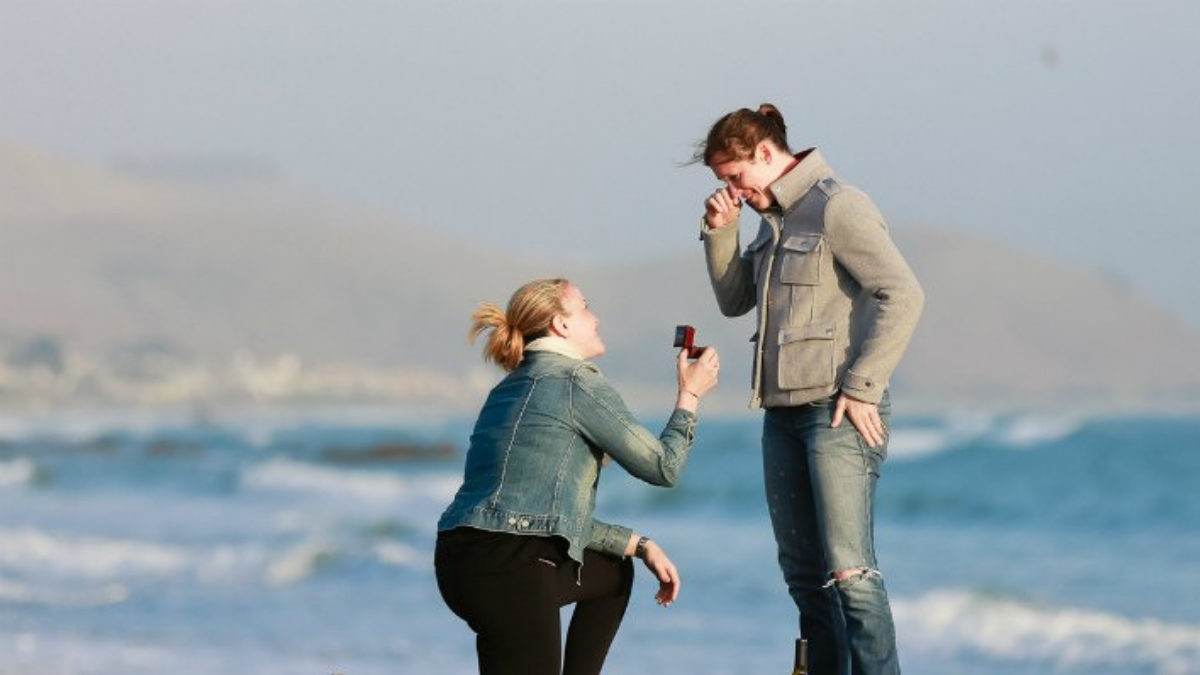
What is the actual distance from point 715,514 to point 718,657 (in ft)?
32.6

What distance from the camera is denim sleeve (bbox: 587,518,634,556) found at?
4414 mm

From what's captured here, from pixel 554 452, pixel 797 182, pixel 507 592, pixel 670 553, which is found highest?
pixel 670 553

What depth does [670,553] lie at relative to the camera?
15.9 m

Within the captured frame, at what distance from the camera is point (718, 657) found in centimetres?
996

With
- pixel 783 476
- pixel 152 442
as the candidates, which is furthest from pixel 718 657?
pixel 152 442

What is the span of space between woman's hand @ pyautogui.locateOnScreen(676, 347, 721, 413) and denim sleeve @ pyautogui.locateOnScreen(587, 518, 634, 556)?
1.09 feet

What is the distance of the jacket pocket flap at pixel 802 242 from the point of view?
4.41 metres

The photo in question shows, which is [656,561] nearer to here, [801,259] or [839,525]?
[839,525]

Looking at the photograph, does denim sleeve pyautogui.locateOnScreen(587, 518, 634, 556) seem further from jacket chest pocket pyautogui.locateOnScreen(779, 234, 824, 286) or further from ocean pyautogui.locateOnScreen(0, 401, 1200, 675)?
ocean pyautogui.locateOnScreen(0, 401, 1200, 675)

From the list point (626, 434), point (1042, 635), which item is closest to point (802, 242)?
point (626, 434)

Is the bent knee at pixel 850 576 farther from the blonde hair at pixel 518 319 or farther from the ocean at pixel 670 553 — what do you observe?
the ocean at pixel 670 553

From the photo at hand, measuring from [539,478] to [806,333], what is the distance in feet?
2.19

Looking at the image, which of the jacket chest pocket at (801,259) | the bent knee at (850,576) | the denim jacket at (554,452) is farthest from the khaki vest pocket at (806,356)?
the bent knee at (850,576)

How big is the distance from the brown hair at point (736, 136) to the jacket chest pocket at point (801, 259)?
214mm
